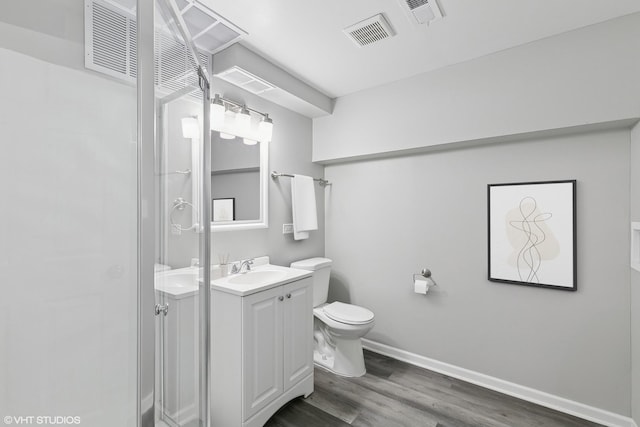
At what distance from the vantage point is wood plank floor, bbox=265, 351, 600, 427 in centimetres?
170

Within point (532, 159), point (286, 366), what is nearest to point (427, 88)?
point (532, 159)

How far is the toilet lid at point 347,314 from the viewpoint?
213 cm

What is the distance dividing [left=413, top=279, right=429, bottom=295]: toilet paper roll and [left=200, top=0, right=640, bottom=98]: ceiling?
1.78 metres

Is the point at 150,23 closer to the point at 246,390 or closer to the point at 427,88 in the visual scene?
the point at 246,390

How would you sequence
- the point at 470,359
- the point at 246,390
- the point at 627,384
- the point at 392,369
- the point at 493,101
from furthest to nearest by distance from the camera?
1. the point at 392,369
2. the point at 470,359
3. the point at 493,101
4. the point at 627,384
5. the point at 246,390

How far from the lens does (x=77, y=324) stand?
0.85 metres

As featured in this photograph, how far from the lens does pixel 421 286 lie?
227cm

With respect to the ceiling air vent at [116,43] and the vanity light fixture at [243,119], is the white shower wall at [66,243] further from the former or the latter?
the vanity light fixture at [243,119]

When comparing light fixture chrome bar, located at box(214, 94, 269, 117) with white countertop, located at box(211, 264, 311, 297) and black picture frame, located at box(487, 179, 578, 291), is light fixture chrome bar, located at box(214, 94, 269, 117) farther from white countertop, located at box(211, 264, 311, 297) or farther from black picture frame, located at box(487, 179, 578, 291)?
black picture frame, located at box(487, 179, 578, 291)

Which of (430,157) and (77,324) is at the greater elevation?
(430,157)

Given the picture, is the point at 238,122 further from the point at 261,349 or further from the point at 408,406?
the point at 408,406

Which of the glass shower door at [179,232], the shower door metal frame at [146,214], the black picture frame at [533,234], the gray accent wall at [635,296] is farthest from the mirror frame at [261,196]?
the gray accent wall at [635,296]

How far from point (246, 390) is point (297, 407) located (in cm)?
54

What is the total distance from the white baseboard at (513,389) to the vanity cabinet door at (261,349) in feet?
4.19
